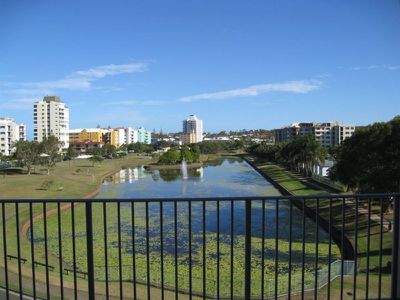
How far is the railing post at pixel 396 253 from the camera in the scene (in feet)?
11.0

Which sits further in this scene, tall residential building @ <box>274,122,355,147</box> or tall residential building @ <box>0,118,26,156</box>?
tall residential building @ <box>274,122,355,147</box>

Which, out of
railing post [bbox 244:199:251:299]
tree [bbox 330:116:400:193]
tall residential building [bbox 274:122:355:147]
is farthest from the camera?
tall residential building [bbox 274:122:355:147]

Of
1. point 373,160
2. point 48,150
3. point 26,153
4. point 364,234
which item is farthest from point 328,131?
point 364,234

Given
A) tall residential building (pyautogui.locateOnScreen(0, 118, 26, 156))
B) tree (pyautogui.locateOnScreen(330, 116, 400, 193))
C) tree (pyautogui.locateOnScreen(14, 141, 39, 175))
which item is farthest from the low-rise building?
tree (pyautogui.locateOnScreen(330, 116, 400, 193))

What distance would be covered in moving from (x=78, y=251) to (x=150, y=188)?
26.7 metres

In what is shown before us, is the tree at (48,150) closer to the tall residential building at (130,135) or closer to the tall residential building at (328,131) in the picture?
the tall residential building at (328,131)

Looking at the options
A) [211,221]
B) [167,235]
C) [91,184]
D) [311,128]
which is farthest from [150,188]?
[311,128]

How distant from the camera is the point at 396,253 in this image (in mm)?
3396

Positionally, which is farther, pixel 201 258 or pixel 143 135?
pixel 143 135

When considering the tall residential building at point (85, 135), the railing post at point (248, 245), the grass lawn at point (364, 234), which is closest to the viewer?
the railing post at point (248, 245)

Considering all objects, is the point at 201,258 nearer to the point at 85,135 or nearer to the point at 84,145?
the point at 84,145

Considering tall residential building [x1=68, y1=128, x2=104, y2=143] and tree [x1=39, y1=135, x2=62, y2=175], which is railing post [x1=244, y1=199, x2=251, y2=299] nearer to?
tree [x1=39, y1=135, x2=62, y2=175]

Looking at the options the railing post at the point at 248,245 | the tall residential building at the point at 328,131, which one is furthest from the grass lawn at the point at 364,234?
the tall residential building at the point at 328,131

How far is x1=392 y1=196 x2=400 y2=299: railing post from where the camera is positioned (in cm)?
336
